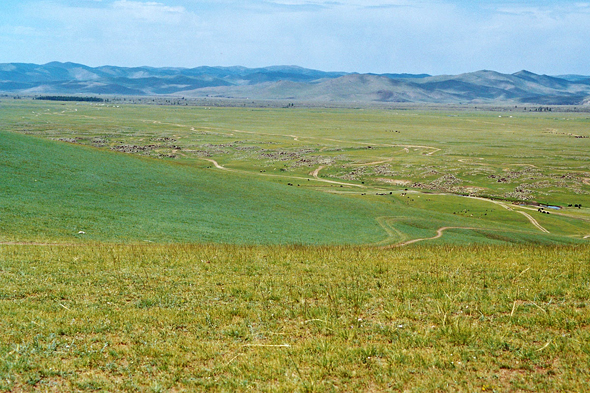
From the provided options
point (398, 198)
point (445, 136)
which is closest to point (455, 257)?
point (398, 198)

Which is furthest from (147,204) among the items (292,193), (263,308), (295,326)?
(295,326)

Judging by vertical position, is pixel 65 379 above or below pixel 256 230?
above

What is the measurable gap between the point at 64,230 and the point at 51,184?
18539 millimetres

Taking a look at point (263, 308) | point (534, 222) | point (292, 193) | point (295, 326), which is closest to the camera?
point (295, 326)

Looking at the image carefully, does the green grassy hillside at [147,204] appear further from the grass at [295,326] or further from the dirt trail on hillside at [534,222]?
the dirt trail on hillside at [534,222]

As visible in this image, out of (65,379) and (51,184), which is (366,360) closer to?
(65,379)

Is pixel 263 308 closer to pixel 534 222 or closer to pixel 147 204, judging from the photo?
pixel 147 204

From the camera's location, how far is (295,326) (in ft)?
42.1

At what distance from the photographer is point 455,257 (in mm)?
21750

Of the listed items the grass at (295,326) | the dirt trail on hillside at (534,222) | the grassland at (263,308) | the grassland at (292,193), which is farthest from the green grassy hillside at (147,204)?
the dirt trail on hillside at (534,222)

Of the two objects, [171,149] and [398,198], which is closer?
[398,198]

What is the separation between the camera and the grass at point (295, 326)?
33.1ft

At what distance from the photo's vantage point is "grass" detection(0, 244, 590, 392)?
10094 mm

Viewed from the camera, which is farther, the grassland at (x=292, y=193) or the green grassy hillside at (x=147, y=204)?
the grassland at (x=292, y=193)
